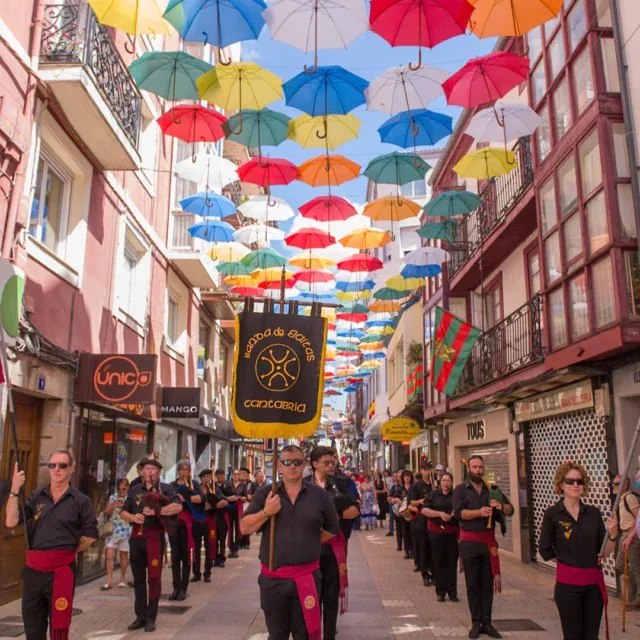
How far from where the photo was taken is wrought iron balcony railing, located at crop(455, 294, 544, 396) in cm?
1324

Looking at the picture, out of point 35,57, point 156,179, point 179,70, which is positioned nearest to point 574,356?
point 179,70

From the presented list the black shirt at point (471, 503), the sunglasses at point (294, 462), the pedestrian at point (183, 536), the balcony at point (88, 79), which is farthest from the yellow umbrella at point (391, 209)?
the sunglasses at point (294, 462)

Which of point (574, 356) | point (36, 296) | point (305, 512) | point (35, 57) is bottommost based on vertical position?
point (305, 512)

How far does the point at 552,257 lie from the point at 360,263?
18.9 feet

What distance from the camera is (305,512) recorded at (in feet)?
18.1

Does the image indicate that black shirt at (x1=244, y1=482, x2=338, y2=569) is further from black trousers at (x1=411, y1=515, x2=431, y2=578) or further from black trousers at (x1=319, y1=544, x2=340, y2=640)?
black trousers at (x1=411, y1=515, x2=431, y2=578)

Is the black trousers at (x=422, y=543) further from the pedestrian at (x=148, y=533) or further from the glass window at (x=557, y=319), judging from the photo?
the pedestrian at (x=148, y=533)

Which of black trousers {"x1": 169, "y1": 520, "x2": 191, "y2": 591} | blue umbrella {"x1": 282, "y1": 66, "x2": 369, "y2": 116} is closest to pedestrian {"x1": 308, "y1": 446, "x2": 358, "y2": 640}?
black trousers {"x1": 169, "y1": 520, "x2": 191, "y2": 591}

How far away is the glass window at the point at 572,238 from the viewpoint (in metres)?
11.3

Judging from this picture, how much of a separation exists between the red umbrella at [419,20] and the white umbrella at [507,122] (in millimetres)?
2791

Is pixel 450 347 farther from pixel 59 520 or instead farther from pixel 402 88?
pixel 59 520

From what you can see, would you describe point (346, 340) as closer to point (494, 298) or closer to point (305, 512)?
point (494, 298)

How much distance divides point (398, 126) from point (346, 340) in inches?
866

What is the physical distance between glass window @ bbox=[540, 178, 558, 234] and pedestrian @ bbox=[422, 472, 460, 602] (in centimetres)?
516
